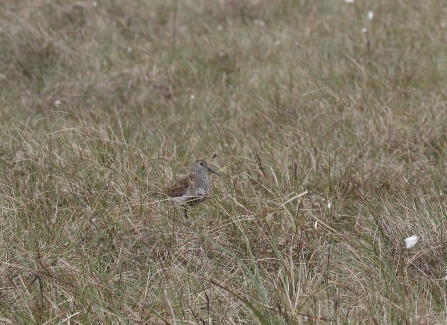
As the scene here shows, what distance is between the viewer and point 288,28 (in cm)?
931

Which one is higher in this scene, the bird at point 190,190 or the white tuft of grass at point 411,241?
the white tuft of grass at point 411,241

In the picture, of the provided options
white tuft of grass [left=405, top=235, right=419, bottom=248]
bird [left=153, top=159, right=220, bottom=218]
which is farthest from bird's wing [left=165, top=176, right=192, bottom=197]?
white tuft of grass [left=405, top=235, right=419, bottom=248]

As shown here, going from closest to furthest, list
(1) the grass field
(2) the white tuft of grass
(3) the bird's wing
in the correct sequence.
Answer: (1) the grass field < (2) the white tuft of grass < (3) the bird's wing

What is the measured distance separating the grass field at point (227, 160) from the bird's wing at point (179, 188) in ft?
0.26

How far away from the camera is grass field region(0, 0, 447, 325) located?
3.77 m

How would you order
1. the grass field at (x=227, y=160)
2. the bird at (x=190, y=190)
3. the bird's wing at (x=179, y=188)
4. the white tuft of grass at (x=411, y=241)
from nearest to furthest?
the grass field at (x=227, y=160) → the white tuft of grass at (x=411, y=241) → the bird at (x=190, y=190) → the bird's wing at (x=179, y=188)

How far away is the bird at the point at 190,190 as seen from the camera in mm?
4992

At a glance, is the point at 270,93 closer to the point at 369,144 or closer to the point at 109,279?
the point at 369,144

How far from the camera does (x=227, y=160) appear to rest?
231 inches

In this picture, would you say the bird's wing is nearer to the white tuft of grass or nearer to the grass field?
the grass field

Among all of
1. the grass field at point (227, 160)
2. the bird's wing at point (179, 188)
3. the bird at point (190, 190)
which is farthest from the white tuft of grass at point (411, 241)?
the bird's wing at point (179, 188)

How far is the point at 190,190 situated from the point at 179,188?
11 centimetres

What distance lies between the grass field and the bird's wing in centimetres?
8

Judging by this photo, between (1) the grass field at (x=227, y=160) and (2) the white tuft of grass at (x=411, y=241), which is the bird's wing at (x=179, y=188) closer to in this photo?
(1) the grass field at (x=227, y=160)
